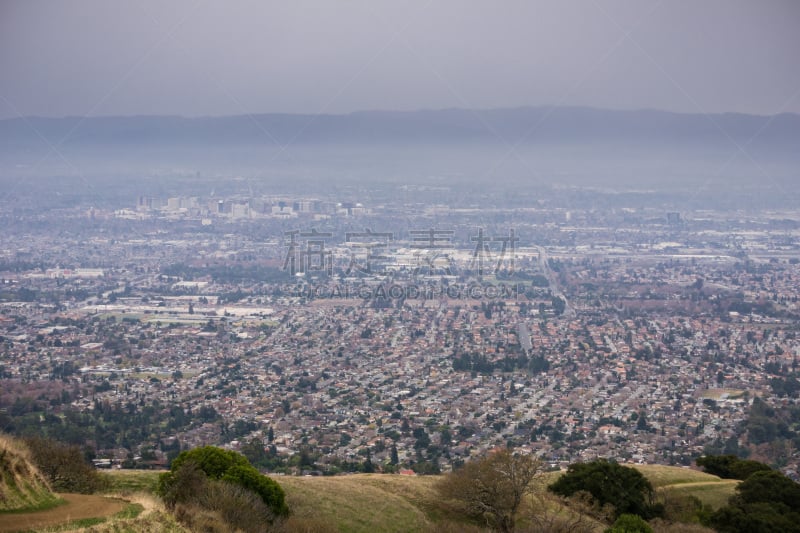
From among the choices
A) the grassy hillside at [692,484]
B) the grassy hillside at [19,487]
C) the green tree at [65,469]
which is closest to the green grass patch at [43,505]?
the grassy hillside at [19,487]

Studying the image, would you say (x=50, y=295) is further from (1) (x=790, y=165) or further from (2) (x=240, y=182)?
(1) (x=790, y=165)

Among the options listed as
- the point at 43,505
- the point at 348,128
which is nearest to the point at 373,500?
the point at 43,505

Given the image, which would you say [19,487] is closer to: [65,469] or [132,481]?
[65,469]

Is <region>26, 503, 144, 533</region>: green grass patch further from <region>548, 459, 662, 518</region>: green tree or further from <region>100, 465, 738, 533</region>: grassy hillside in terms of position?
<region>548, 459, 662, 518</region>: green tree

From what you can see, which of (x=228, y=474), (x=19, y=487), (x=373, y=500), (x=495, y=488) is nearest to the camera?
(x=19, y=487)

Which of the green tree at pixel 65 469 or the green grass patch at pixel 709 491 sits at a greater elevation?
the green tree at pixel 65 469

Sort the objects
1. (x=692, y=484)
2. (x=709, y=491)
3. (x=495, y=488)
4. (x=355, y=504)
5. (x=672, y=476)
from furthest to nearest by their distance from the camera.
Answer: (x=672, y=476), (x=692, y=484), (x=709, y=491), (x=355, y=504), (x=495, y=488)

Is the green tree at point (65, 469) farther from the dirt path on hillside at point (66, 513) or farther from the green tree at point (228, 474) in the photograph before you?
the dirt path on hillside at point (66, 513)
